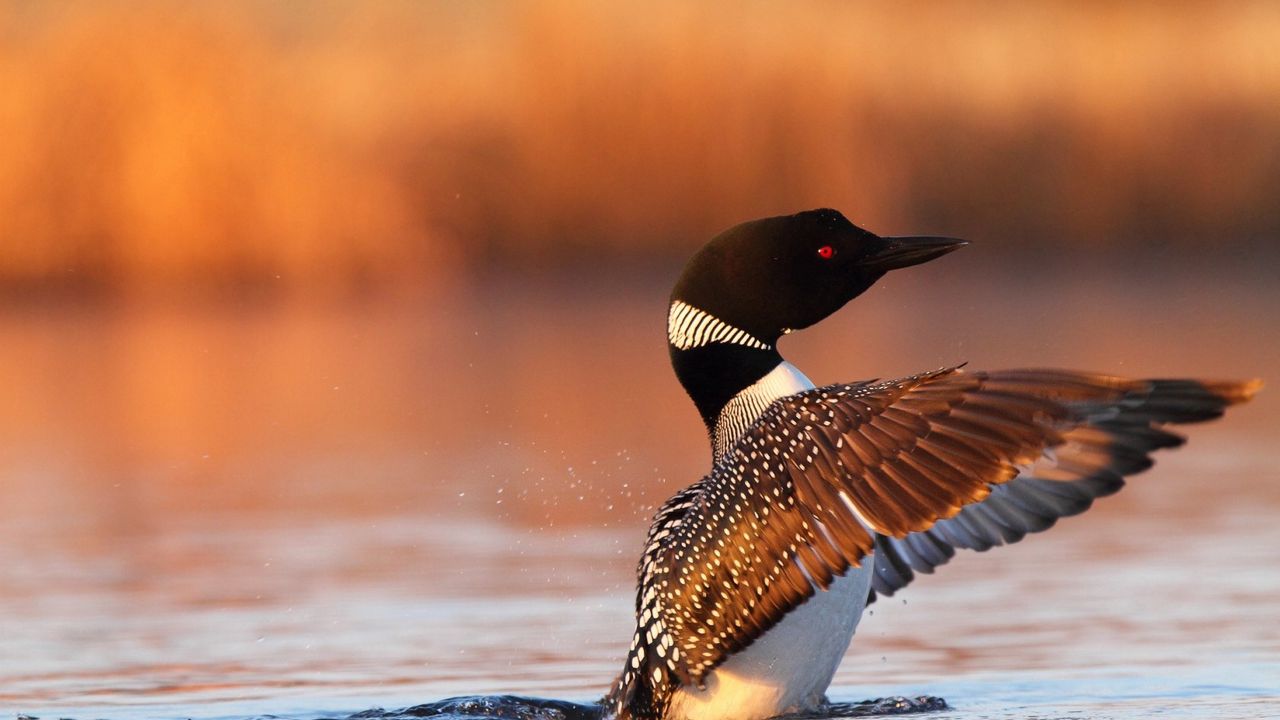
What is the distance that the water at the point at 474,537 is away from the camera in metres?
5.18

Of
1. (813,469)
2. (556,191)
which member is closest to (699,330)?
(813,469)

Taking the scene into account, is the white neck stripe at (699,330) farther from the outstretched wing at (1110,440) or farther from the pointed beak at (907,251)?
the outstretched wing at (1110,440)

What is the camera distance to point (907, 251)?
180 inches

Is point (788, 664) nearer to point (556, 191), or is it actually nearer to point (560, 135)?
point (560, 135)

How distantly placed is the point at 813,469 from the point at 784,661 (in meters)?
0.52

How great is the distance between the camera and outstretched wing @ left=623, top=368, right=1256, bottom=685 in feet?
12.7

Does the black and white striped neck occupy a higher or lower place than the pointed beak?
lower

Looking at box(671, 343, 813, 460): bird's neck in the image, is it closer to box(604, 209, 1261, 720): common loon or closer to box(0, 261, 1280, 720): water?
box(604, 209, 1261, 720): common loon

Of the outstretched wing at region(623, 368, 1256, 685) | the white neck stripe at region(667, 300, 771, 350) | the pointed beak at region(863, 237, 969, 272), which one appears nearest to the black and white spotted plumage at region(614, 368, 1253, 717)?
the outstretched wing at region(623, 368, 1256, 685)

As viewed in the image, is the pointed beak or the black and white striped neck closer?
the pointed beak

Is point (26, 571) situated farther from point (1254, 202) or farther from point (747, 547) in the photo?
point (1254, 202)

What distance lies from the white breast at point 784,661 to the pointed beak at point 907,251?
32cm

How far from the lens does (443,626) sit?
581cm

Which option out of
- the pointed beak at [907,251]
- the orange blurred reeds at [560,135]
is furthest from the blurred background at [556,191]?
the pointed beak at [907,251]
